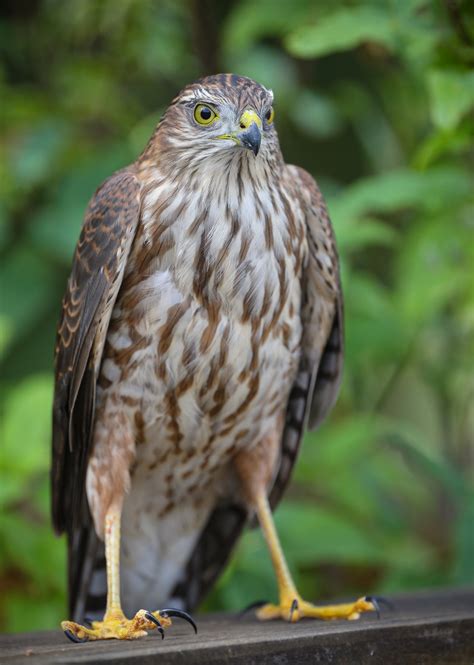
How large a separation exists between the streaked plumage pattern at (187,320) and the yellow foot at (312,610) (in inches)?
19.8

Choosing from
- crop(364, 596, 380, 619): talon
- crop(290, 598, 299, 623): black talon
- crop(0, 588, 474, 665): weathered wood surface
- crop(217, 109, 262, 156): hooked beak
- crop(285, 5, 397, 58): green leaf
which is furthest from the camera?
crop(285, 5, 397, 58): green leaf

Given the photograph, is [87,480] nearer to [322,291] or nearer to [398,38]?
[322,291]

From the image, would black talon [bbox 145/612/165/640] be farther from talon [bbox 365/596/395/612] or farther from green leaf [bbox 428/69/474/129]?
green leaf [bbox 428/69/474/129]

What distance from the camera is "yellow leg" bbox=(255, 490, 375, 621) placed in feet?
9.82

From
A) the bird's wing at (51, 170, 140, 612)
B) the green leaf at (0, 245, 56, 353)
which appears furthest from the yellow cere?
the green leaf at (0, 245, 56, 353)

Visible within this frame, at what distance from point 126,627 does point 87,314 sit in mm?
931

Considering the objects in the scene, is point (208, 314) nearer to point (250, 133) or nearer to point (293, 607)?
point (250, 133)

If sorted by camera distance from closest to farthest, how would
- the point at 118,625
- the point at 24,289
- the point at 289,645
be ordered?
1. the point at 289,645
2. the point at 118,625
3. the point at 24,289

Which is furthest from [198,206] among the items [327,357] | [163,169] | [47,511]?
[47,511]

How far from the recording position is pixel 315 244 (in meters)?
3.34

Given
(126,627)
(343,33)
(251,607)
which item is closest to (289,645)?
(126,627)

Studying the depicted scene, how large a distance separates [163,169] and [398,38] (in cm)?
105

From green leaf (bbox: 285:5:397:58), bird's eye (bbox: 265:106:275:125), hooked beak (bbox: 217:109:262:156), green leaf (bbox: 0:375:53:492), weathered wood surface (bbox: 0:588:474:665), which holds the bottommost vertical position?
weathered wood surface (bbox: 0:588:474:665)

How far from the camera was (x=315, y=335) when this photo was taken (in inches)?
135
